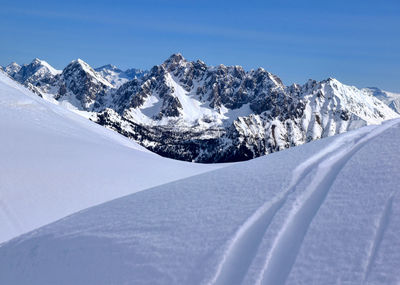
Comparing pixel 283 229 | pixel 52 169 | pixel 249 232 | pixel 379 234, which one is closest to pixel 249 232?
pixel 249 232

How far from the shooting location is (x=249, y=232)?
6668 millimetres

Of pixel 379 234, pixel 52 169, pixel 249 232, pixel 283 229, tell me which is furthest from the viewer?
pixel 52 169

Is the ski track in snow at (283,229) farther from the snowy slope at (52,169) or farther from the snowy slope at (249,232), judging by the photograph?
the snowy slope at (52,169)

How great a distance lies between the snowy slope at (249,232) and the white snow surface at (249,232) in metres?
0.02

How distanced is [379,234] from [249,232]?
81.7 inches

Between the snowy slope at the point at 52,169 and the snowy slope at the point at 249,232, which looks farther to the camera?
the snowy slope at the point at 52,169

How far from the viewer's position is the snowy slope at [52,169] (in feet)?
44.8

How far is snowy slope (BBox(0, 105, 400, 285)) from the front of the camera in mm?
5746

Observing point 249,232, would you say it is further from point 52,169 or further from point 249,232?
point 52,169

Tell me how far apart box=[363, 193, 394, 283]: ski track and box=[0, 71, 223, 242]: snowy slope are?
34.6ft

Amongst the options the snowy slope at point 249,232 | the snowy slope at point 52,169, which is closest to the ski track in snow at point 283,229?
the snowy slope at point 249,232

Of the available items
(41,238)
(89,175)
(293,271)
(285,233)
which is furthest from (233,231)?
(89,175)

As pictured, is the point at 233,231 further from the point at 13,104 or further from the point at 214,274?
the point at 13,104

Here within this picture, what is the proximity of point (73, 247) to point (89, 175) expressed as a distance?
32.2 ft
